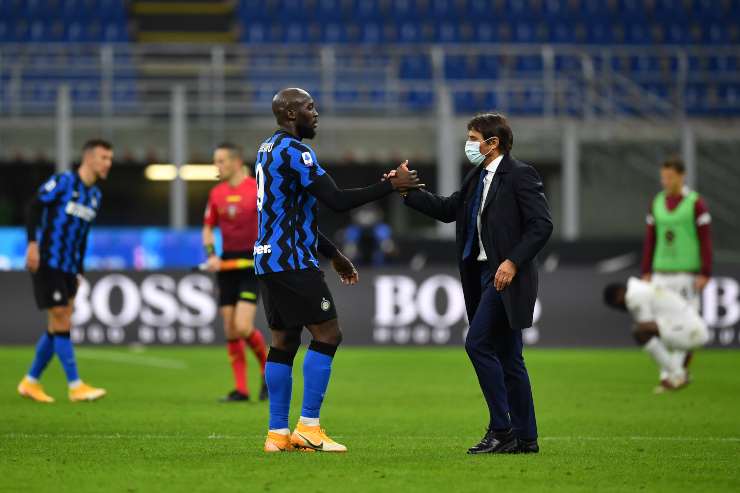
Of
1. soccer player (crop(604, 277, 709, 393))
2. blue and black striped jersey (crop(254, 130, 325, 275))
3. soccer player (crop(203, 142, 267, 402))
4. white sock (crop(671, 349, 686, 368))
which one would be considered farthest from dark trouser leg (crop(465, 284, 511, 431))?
white sock (crop(671, 349, 686, 368))

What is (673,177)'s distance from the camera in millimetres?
12109

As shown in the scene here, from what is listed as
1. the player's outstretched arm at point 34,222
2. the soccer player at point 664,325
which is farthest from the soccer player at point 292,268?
the soccer player at point 664,325

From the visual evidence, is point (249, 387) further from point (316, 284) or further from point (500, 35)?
point (500, 35)

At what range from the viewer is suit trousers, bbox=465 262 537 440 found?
22.6ft

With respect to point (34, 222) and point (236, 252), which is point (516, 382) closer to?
point (236, 252)

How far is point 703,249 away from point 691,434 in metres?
4.19

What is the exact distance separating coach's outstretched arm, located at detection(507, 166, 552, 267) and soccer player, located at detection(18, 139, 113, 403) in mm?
4638

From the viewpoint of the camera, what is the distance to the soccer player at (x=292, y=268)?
679 centimetres

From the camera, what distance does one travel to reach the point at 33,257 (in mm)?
10305

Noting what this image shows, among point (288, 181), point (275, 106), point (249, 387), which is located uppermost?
point (275, 106)

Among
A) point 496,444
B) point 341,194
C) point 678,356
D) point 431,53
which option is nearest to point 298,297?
point 341,194

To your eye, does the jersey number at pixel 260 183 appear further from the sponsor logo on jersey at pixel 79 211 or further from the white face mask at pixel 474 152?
the sponsor logo on jersey at pixel 79 211

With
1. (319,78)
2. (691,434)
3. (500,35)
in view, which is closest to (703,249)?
(691,434)

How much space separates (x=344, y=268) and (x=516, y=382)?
47.0 inches
